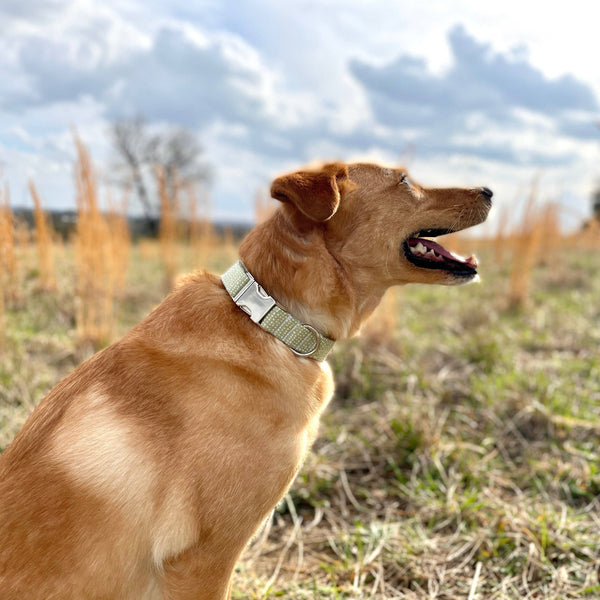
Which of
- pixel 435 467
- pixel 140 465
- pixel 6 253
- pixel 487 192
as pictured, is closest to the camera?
pixel 140 465

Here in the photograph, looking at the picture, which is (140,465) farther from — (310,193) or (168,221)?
(168,221)

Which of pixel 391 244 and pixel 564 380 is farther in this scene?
pixel 564 380

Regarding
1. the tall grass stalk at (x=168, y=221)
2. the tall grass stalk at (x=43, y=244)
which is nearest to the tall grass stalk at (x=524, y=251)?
the tall grass stalk at (x=168, y=221)

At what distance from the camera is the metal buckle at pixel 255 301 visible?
2.00m

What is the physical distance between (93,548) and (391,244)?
1532 millimetres

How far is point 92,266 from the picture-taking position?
5602 mm

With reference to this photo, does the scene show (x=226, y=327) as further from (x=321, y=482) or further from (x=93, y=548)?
(x=321, y=482)

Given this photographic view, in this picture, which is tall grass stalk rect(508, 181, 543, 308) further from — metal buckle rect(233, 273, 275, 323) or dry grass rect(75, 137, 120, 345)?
metal buckle rect(233, 273, 275, 323)

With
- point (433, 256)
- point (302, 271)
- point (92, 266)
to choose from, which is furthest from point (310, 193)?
point (92, 266)

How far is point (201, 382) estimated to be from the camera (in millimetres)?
1849

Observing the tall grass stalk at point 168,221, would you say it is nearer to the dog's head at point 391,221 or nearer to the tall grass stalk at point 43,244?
the tall grass stalk at point 43,244

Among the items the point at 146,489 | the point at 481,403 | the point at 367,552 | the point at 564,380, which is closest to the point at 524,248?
the point at 564,380

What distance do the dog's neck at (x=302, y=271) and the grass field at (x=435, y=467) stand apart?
1.37 meters

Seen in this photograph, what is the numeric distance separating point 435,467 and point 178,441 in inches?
87.8
